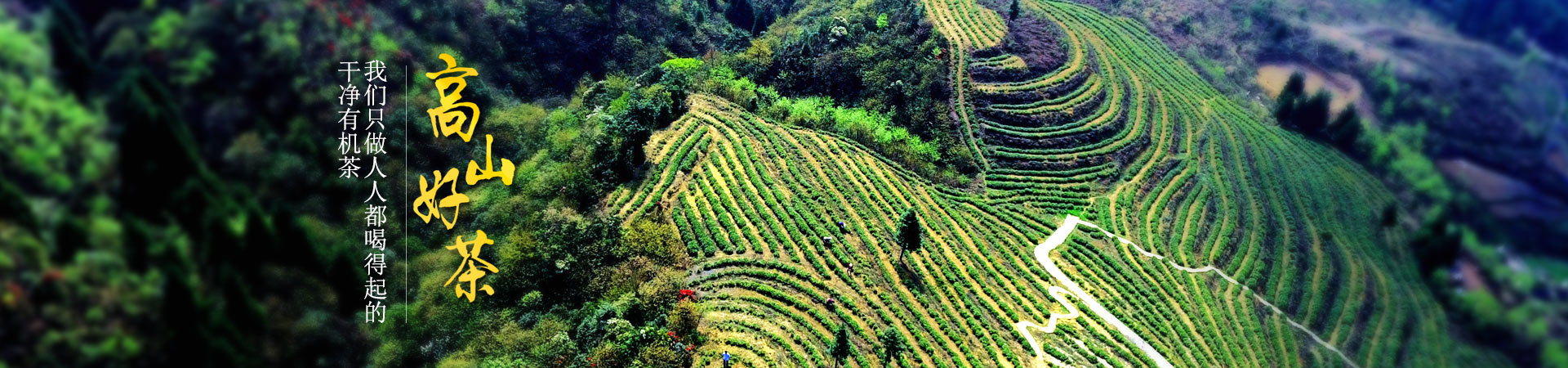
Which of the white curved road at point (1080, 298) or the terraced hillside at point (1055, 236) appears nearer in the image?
the terraced hillside at point (1055, 236)

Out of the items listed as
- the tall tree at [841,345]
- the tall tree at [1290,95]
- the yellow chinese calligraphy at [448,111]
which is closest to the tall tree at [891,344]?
the tall tree at [841,345]

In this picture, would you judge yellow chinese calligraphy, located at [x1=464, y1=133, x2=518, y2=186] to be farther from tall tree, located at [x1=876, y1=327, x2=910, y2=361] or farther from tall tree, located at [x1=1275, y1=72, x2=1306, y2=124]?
tall tree, located at [x1=1275, y1=72, x2=1306, y2=124]

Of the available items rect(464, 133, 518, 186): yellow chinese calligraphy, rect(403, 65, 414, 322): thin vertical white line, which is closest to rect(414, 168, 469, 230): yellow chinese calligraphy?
rect(403, 65, 414, 322): thin vertical white line

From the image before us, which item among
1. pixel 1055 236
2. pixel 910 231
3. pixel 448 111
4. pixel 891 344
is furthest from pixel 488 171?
pixel 1055 236

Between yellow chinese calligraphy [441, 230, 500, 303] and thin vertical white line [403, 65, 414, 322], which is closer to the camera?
thin vertical white line [403, 65, 414, 322]

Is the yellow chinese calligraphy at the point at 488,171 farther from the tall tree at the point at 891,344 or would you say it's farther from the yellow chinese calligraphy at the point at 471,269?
the tall tree at the point at 891,344

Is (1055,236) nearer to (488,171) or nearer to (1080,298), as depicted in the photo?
(1080,298)
